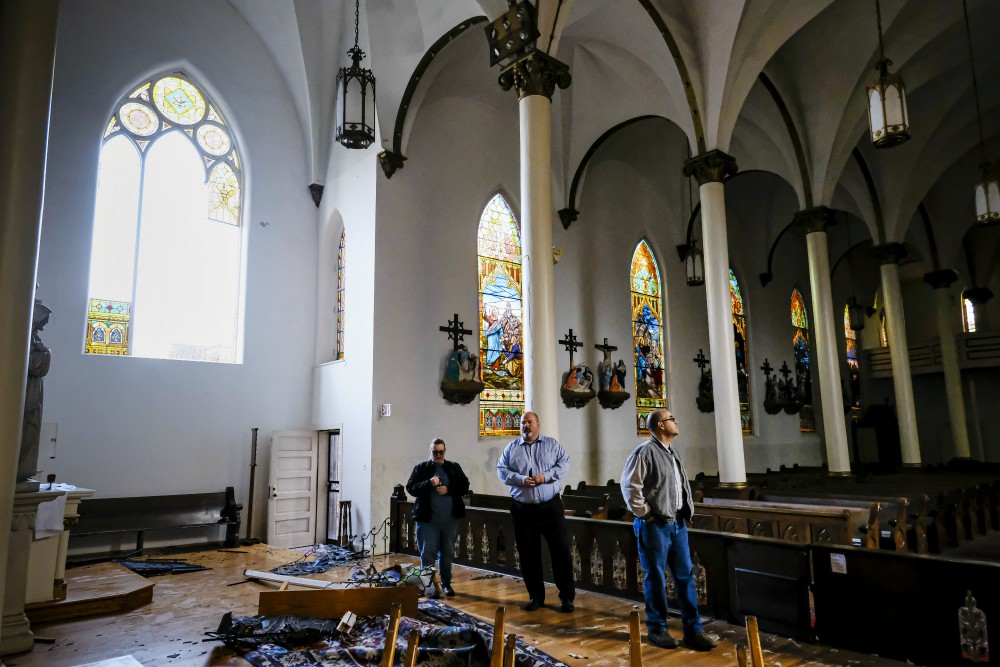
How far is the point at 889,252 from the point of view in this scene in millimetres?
15734

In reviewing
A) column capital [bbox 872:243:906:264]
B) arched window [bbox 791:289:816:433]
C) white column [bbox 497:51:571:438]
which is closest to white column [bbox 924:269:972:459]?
arched window [bbox 791:289:816:433]

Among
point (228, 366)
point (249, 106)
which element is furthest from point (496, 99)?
point (228, 366)

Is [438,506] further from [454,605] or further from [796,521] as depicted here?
[796,521]

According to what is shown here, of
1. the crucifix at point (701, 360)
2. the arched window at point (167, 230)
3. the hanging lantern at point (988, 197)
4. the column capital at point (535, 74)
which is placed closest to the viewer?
the column capital at point (535, 74)

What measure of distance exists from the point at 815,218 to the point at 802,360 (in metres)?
8.55

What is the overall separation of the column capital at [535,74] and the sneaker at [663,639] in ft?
20.3

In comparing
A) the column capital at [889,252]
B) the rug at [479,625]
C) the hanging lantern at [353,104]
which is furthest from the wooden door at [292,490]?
the column capital at [889,252]

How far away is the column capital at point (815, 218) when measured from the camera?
13.1 metres

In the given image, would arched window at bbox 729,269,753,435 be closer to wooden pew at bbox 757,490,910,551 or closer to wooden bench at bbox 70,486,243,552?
wooden pew at bbox 757,490,910,551

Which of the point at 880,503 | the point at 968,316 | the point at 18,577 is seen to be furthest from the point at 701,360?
the point at 18,577

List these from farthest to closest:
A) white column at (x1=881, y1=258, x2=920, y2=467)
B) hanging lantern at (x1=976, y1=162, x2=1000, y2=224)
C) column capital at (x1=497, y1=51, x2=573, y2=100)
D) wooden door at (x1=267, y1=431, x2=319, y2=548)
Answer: white column at (x1=881, y1=258, x2=920, y2=467), wooden door at (x1=267, y1=431, x2=319, y2=548), hanging lantern at (x1=976, y1=162, x2=1000, y2=224), column capital at (x1=497, y1=51, x2=573, y2=100)

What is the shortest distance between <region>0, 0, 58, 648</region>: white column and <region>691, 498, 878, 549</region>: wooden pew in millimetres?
5674

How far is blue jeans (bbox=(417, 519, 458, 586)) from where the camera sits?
21.4ft

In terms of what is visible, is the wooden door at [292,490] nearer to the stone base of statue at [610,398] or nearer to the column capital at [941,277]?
the stone base of statue at [610,398]
